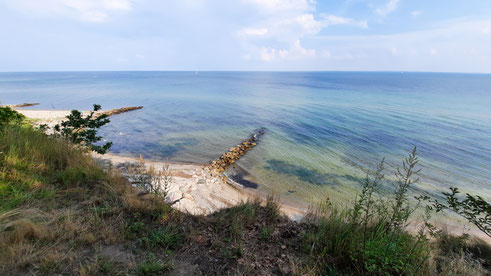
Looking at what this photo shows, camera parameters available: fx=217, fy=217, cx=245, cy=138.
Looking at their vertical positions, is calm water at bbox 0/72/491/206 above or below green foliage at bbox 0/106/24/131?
below

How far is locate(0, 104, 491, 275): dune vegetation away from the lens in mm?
3359

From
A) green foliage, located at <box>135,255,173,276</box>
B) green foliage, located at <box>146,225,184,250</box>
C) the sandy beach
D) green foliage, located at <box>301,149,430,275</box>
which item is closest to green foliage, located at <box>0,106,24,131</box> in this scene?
the sandy beach

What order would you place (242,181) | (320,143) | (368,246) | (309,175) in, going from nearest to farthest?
(368,246), (242,181), (309,175), (320,143)

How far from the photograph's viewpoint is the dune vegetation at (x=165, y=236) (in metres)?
3.36

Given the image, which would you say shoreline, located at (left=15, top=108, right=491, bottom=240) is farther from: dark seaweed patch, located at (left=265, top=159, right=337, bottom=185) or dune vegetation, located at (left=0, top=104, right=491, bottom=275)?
dark seaweed patch, located at (left=265, top=159, right=337, bottom=185)

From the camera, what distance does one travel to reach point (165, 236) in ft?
13.2

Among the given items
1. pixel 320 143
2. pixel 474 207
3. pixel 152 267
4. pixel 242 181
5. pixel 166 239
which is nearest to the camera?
pixel 152 267

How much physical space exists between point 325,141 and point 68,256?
1938 centimetres

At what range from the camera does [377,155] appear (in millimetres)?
16922

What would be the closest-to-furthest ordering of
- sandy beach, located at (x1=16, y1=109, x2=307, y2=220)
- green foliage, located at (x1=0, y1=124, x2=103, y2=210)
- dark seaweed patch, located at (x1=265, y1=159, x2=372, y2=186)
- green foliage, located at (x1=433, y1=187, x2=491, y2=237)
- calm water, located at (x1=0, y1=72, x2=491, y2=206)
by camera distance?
green foliage, located at (x1=433, y1=187, x2=491, y2=237), green foliage, located at (x1=0, y1=124, x2=103, y2=210), sandy beach, located at (x1=16, y1=109, x2=307, y2=220), dark seaweed patch, located at (x1=265, y1=159, x2=372, y2=186), calm water, located at (x1=0, y1=72, x2=491, y2=206)

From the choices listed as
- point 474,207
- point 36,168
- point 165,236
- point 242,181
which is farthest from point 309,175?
point 36,168

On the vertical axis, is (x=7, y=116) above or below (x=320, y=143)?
above

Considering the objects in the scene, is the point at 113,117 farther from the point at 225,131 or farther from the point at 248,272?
the point at 248,272

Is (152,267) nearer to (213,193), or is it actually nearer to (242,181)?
(213,193)
